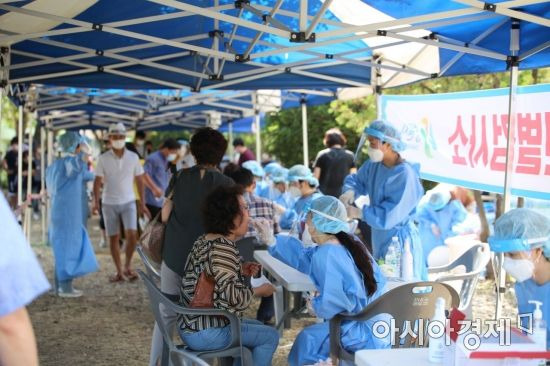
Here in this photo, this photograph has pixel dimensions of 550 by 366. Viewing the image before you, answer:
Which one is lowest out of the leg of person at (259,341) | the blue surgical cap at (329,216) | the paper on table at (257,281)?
the leg of person at (259,341)

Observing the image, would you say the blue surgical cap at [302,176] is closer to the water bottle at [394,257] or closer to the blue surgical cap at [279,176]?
the blue surgical cap at [279,176]

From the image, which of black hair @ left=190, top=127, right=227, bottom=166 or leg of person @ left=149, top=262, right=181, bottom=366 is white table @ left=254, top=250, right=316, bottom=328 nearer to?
leg of person @ left=149, top=262, right=181, bottom=366

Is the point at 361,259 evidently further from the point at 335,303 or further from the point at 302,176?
the point at 302,176

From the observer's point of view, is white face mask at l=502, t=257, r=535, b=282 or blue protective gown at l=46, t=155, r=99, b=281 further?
blue protective gown at l=46, t=155, r=99, b=281

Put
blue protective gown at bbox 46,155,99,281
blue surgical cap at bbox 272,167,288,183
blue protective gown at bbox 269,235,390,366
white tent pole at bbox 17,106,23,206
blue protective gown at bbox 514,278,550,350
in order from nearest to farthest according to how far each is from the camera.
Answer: blue protective gown at bbox 514,278,550,350
blue protective gown at bbox 269,235,390,366
blue protective gown at bbox 46,155,99,281
white tent pole at bbox 17,106,23,206
blue surgical cap at bbox 272,167,288,183

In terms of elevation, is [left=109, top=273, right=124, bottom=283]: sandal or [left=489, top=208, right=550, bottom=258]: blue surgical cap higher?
[left=489, top=208, right=550, bottom=258]: blue surgical cap

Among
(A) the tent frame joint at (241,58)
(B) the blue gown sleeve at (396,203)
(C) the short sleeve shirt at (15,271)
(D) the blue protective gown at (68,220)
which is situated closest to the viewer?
(C) the short sleeve shirt at (15,271)

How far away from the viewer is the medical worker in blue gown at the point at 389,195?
5.01m

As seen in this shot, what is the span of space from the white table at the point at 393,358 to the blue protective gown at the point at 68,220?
574 cm

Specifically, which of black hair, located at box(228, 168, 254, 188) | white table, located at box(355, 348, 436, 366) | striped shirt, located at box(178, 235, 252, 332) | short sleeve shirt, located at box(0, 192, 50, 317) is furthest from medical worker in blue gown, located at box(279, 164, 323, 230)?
short sleeve shirt, located at box(0, 192, 50, 317)

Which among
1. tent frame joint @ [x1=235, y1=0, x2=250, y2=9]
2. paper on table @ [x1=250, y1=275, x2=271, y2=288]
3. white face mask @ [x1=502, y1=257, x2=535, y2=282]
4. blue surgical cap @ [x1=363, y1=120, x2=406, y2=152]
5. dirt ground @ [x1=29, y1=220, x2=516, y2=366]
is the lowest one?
dirt ground @ [x1=29, y1=220, x2=516, y2=366]

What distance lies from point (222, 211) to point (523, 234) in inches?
58.3

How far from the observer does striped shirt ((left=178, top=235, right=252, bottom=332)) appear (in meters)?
3.74

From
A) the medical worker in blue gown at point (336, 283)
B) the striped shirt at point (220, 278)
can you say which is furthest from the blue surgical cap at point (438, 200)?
the striped shirt at point (220, 278)
